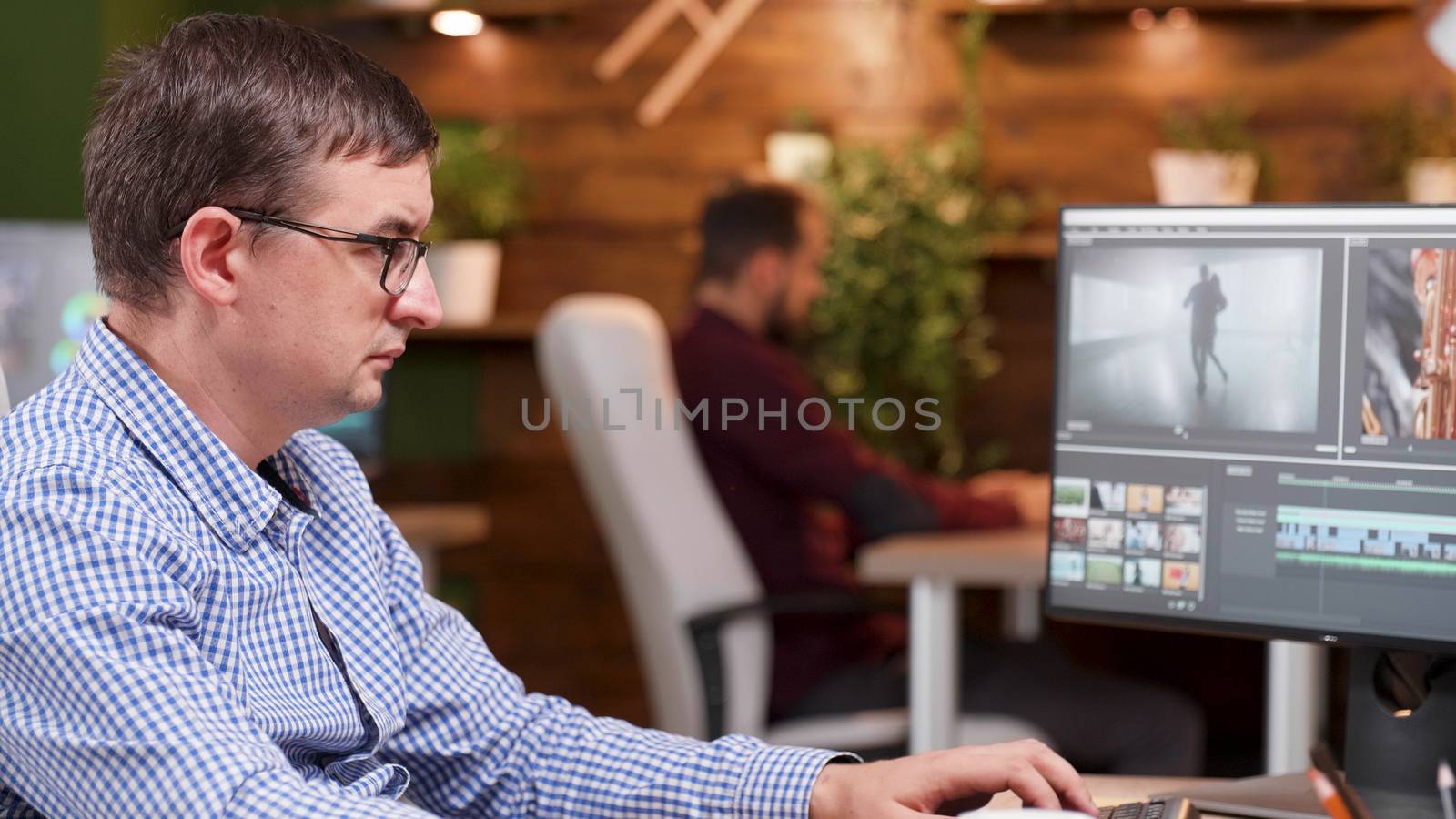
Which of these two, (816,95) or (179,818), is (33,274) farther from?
(179,818)

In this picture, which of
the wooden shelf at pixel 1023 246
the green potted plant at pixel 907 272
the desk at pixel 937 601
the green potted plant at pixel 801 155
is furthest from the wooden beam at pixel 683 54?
the desk at pixel 937 601

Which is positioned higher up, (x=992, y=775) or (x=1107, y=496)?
(x=1107, y=496)

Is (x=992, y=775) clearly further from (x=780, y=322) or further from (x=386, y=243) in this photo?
(x=780, y=322)

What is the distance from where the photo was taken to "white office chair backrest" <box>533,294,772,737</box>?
231 cm

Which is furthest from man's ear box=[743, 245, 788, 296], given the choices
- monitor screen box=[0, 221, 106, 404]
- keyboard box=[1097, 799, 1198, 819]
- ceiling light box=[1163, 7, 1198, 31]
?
keyboard box=[1097, 799, 1198, 819]

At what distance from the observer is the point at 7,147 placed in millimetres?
3330

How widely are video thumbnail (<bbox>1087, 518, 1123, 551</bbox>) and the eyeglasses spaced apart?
23.6 inches

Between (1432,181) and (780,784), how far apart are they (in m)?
2.68

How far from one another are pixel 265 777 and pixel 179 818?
2.0 inches

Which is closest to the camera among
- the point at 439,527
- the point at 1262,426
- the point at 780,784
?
the point at 780,784

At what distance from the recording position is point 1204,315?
124 cm

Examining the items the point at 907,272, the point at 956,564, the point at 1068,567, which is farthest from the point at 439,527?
the point at 1068,567

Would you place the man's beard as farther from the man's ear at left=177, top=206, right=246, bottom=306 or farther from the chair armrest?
the man's ear at left=177, top=206, right=246, bottom=306

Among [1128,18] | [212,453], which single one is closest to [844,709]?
[212,453]
